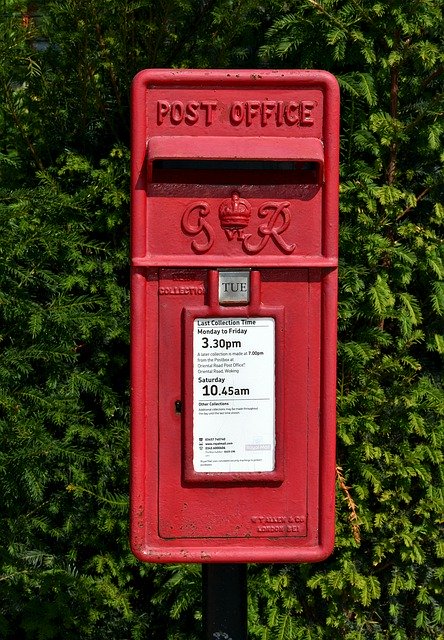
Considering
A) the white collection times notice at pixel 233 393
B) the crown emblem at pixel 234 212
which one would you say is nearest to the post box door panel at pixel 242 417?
the white collection times notice at pixel 233 393

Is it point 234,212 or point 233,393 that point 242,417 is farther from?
point 234,212

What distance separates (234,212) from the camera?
1.89 metres

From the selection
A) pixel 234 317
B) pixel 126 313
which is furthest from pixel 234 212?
pixel 126 313

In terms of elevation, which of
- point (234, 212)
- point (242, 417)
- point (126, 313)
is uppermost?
point (234, 212)

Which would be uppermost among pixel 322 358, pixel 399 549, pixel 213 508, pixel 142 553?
pixel 322 358

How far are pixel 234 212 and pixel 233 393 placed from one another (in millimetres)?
459

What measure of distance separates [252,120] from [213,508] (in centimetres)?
100

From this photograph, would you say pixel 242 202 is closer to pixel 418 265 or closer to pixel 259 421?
pixel 259 421

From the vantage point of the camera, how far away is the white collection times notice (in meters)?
1.92

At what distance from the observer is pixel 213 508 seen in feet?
6.47

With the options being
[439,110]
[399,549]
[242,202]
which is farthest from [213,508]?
[439,110]

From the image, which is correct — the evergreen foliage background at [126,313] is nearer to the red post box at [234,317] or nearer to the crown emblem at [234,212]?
the red post box at [234,317]

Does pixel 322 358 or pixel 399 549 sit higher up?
pixel 322 358

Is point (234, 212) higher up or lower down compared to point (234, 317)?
higher up
